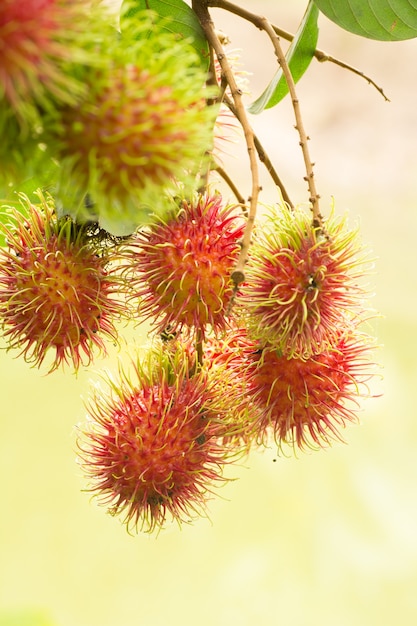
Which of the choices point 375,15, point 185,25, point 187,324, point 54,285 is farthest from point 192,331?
point 375,15

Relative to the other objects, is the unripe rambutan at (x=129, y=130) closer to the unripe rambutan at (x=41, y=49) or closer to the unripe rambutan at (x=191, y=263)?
the unripe rambutan at (x=41, y=49)

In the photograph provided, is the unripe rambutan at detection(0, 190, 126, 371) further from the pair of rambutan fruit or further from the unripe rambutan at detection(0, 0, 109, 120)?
the unripe rambutan at detection(0, 0, 109, 120)

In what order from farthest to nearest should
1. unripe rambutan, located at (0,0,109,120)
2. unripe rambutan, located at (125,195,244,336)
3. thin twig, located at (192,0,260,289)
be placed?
unripe rambutan, located at (125,195,244,336), thin twig, located at (192,0,260,289), unripe rambutan, located at (0,0,109,120)

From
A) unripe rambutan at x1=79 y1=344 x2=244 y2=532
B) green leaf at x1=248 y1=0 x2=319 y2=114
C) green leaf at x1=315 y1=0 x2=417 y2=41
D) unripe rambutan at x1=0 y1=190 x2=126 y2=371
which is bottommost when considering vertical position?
unripe rambutan at x1=79 y1=344 x2=244 y2=532

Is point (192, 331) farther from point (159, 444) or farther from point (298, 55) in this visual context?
point (298, 55)

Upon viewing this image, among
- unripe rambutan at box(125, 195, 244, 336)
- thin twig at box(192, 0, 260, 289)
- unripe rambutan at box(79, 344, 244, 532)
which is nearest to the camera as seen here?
thin twig at box(192, 0, 260, 289)

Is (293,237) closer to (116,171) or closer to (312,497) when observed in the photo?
(116,171)

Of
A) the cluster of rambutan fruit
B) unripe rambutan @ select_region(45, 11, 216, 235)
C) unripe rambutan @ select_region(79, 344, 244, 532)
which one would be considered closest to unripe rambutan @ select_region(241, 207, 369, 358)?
the cluster of rambutan fruit

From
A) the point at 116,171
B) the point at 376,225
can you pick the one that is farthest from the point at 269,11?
the point at 116,171
